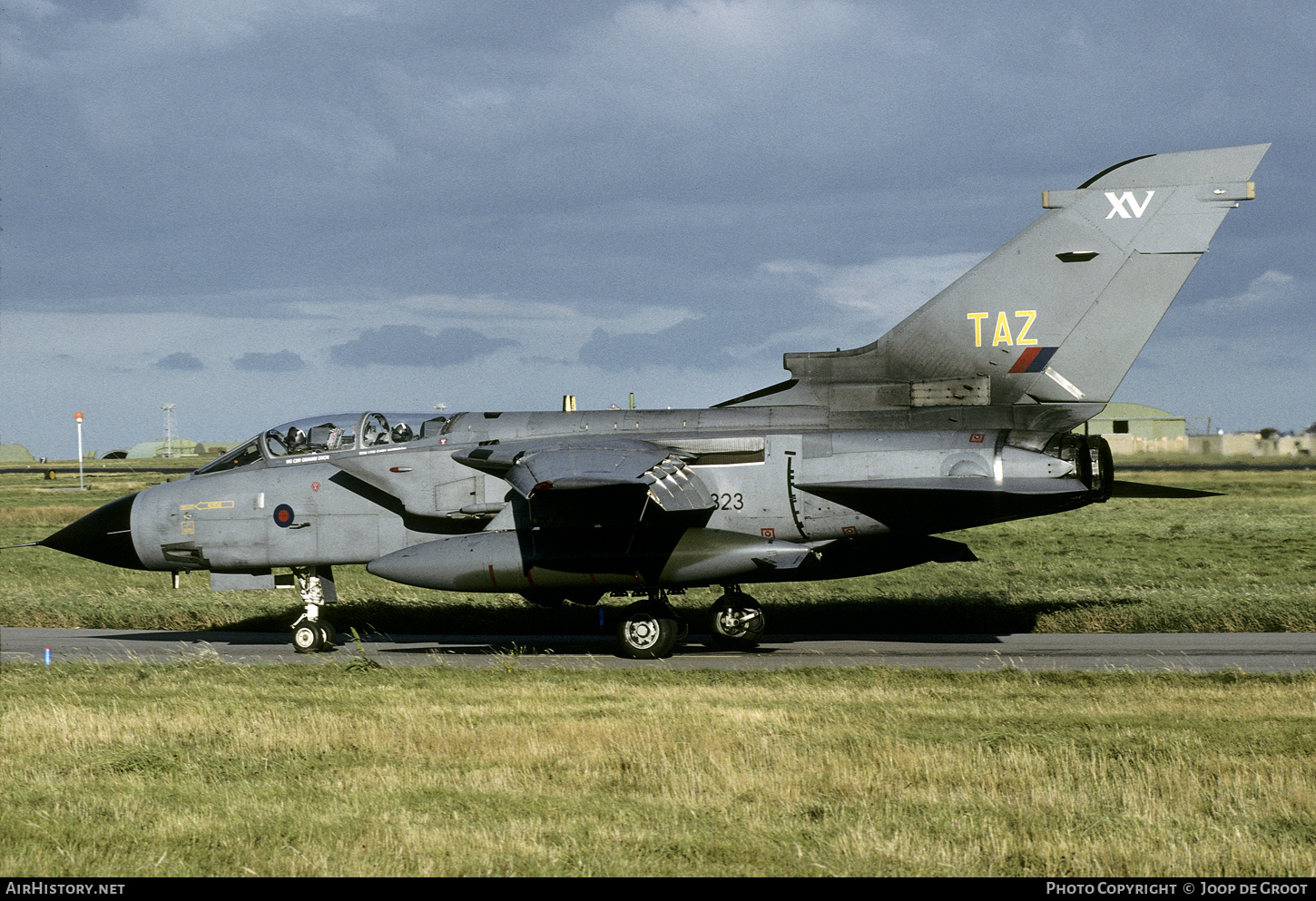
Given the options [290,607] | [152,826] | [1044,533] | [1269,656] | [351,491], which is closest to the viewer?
[152,826]

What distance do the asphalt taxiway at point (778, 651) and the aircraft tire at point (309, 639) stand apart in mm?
176

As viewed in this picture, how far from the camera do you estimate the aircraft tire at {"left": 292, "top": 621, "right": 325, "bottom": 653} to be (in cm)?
1616

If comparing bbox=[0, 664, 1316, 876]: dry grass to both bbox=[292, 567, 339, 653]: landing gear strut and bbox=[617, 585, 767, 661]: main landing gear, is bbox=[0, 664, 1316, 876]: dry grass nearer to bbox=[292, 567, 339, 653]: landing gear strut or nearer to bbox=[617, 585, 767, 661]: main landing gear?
bbox=[617, 585, 767, 661]: main landing gear

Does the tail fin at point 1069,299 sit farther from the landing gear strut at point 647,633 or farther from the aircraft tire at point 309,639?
the aircraft tire at point 309,639

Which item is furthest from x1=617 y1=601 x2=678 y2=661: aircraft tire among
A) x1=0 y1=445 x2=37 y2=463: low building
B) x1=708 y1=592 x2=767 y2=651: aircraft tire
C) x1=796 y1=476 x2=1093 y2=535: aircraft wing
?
x1=0 y1=445 x2=37 y2=463: low building

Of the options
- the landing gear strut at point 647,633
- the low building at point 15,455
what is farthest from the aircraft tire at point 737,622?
the low building at point 15,455

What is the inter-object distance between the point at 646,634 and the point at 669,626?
33cm

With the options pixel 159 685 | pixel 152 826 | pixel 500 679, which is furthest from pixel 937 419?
pixel 152 826

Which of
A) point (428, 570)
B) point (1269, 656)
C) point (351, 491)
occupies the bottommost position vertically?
point (1269, 656)

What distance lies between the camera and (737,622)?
16.4 meters

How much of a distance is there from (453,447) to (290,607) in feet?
26.7

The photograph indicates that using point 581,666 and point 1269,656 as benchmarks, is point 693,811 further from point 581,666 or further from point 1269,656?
point 1269,656

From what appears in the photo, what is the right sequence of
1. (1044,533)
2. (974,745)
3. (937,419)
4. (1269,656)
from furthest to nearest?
(1044,533) → (937,419) → (1269,656) → (974,745)

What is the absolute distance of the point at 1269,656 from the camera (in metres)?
14.0
